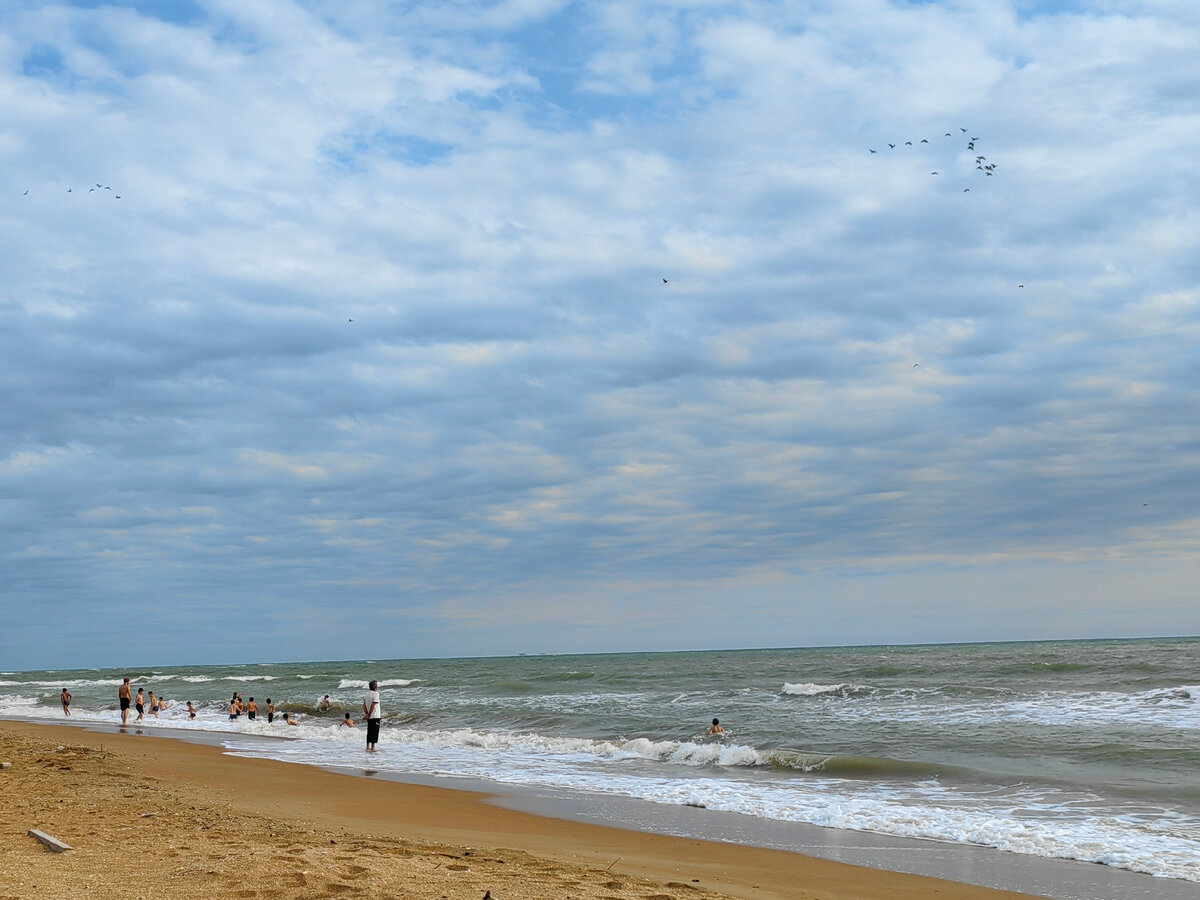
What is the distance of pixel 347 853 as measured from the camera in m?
7.07

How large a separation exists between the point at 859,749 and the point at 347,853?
1195cm

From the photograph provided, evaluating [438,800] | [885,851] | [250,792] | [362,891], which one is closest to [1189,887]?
[885,851]

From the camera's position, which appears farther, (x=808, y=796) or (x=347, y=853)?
(x=808, y=796)

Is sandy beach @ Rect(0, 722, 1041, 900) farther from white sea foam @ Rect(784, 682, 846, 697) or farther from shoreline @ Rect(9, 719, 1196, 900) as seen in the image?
white sea foam @ Rect(784, 682, 846, 697)

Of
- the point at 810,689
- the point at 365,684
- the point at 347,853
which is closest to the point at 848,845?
the point at 347,853

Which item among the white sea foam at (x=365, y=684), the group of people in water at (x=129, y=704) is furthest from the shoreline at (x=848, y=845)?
the white sea foam at (x=365, y=684)

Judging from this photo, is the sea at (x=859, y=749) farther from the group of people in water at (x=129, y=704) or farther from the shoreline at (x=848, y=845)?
the group of people in water at (x=129, y=704)

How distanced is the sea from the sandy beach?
2.26 meters

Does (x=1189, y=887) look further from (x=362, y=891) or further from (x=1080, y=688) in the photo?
(x=1080, y=688)

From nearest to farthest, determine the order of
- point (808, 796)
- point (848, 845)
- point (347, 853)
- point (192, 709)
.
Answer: point (347, 853) < point (848, 845) < point (808, 796) < point (192, 709)

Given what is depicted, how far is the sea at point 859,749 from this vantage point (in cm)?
1039

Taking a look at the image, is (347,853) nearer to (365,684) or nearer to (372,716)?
(372,716)

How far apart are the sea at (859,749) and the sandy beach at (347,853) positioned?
226cm

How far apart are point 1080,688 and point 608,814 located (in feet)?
74.6
